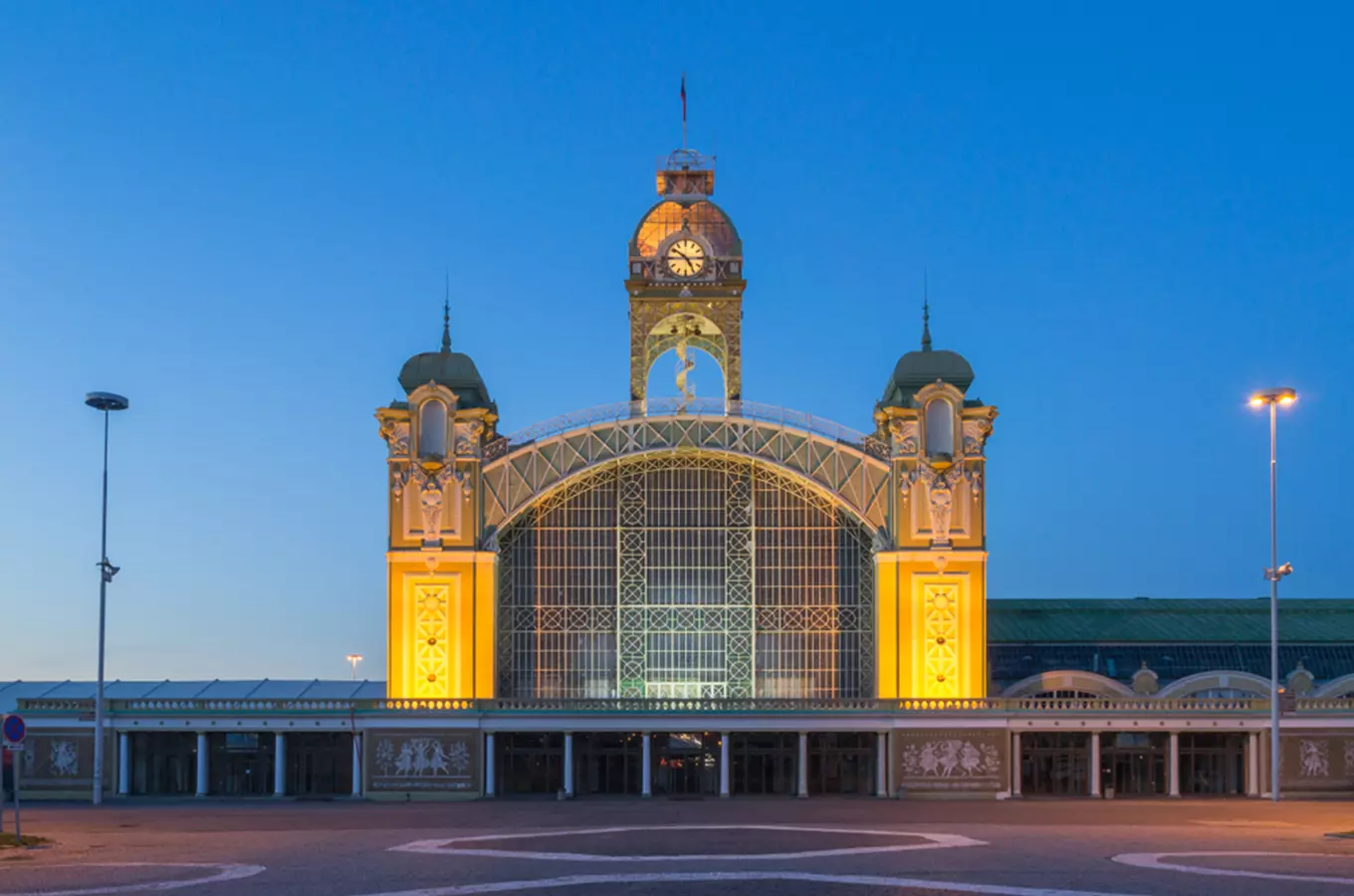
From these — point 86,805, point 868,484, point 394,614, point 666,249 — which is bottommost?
point 86,805

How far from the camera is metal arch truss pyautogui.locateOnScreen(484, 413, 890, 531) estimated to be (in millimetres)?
79188

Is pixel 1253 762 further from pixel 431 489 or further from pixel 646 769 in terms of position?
pixel 431 489

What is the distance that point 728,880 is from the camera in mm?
34062

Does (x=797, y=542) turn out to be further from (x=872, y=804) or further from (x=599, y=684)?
(x=872, y=804)

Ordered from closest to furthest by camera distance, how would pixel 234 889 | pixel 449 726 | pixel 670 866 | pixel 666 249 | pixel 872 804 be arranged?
pixel 234 889 → pixel 670 866 → pixel 872 804 → pixel 449 726 → pixel 666 249

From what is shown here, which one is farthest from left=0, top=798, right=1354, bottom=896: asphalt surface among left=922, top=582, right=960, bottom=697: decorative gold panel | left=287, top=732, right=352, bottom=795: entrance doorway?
left=922, top=582, right=960, bottom=697: decorative gold panel

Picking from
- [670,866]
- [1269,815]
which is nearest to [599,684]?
[1269,815]

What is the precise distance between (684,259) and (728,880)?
56.3m

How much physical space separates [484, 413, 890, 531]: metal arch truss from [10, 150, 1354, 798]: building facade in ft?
0.35

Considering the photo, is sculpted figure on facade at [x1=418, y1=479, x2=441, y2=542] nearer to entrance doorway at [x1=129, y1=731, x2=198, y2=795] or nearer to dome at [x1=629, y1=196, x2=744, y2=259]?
entrance doorway at [x1=129, y1=731, x2=198, y2=795]

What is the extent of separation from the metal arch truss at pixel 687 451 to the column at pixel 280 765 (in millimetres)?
13913

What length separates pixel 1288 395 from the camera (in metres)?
61.4

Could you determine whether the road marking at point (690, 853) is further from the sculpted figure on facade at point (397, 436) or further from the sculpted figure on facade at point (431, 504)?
the sculpted figure on facade at point (397, 436)

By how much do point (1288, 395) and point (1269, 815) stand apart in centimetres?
1541
